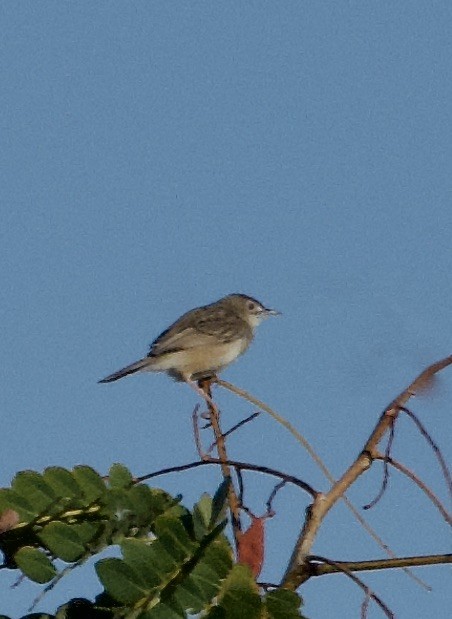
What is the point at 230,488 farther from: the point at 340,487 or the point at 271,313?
the point at 271,313

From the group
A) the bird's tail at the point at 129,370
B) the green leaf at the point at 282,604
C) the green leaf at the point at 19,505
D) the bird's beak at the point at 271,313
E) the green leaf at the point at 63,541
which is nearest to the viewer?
the green leaf at the point at 282,604

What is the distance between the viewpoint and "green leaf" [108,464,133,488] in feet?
7.80

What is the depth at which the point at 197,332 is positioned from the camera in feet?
39.4

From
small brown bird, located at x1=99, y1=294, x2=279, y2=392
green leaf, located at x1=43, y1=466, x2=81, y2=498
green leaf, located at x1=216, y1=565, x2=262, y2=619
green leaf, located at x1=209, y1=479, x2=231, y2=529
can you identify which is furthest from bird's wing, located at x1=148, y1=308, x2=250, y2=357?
green leaf, located at x1=216, y1=565, x2=262, y2=619

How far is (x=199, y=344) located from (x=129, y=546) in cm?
978

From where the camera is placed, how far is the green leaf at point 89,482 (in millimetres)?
2393

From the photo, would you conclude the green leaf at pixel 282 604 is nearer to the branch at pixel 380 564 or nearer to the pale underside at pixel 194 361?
the branch at pixel 380 564

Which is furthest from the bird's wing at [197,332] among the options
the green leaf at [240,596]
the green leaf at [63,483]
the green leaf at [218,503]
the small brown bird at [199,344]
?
the green leaf at [240,596]

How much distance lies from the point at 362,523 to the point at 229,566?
21.5 inches

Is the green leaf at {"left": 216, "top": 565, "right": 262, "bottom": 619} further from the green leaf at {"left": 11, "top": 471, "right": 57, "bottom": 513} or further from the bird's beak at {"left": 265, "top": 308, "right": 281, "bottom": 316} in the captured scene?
the bird's beak at {"left": 265, "top": 308, "right": 281, "bottom": 316}

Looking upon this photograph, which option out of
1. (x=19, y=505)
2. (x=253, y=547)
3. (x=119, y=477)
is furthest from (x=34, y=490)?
(x=253, y=547)

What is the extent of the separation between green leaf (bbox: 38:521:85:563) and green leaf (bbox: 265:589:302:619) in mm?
408

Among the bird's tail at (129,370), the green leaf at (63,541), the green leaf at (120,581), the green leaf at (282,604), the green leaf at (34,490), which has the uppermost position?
the bird's tail at (129,370)

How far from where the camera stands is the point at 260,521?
7.25ft
